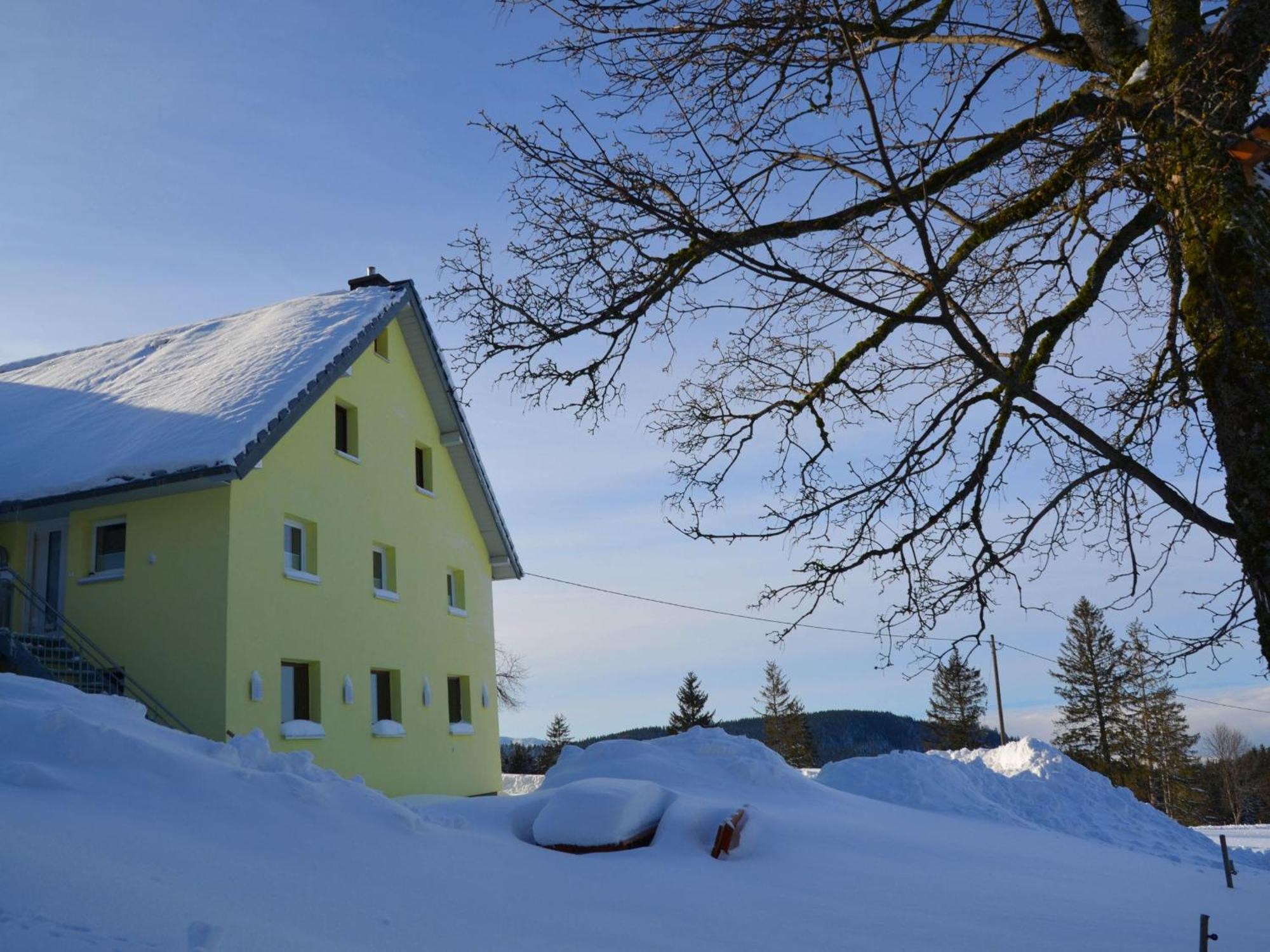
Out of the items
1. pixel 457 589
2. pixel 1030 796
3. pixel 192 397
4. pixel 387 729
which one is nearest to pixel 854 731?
pixel 1030 796

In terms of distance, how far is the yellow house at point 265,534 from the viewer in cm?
1337

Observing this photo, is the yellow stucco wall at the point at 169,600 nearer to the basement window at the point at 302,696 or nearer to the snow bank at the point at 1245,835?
the basement window at the point at 302,696

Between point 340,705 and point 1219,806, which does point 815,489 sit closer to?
point 340,705

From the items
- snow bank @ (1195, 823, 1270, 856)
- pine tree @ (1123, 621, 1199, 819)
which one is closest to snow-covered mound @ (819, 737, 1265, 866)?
snow bank @ (1195, 823, 1270, 856)

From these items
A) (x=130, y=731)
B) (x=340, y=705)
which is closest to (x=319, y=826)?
(x=130, y=731)

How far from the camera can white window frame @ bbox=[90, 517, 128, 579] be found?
1403cm

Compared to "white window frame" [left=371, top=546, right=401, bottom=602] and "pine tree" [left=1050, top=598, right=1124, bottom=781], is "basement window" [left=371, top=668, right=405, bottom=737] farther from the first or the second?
"pine tree" [left=1050, top=598, right=1124, bottom=781]

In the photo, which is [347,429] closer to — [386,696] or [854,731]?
[386,696]

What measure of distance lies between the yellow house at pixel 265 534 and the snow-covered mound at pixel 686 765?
3268mm

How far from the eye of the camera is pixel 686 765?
48.9 ft

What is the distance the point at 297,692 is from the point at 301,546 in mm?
2169

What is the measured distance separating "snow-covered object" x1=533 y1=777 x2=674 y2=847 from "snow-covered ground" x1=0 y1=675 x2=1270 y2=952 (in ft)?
0.84

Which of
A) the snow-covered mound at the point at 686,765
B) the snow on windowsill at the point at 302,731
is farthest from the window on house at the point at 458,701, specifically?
the snow on windowsill at the point at 302,731

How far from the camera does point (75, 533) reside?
14.3 metres
